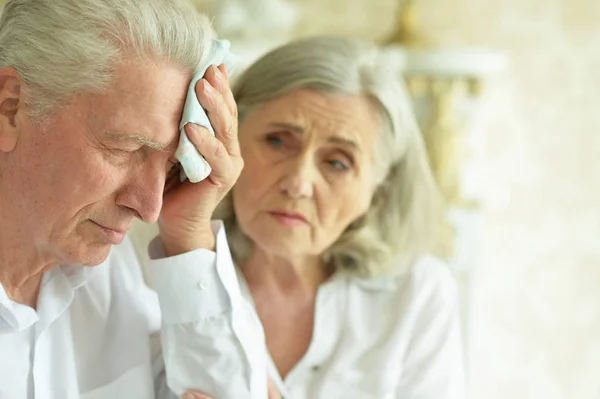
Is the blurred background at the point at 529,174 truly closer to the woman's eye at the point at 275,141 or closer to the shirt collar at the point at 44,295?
the woman's eye at the point at 275,141

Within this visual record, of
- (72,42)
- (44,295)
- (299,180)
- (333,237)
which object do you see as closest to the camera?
(72,42)

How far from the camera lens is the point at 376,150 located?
5.59 feet

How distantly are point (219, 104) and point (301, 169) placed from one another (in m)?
0.40

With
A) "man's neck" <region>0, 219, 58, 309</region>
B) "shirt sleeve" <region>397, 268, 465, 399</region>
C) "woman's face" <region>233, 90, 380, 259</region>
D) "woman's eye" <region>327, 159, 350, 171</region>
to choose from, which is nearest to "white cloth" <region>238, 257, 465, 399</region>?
"shirt sleeve" <region>397, 268, 465, 399</region>

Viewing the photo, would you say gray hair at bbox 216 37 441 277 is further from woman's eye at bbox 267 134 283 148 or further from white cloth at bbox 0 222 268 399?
white cloth at bbox 0 222 268 399

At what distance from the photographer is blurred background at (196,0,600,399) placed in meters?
2.86

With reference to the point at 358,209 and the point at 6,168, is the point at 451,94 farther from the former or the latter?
the point at 6,168

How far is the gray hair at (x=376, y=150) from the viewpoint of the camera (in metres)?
1.64

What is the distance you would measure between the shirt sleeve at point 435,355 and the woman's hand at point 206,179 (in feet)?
1.87

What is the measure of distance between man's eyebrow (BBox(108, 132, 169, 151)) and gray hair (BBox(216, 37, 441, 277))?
544 millimetres

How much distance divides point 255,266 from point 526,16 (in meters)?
1.71

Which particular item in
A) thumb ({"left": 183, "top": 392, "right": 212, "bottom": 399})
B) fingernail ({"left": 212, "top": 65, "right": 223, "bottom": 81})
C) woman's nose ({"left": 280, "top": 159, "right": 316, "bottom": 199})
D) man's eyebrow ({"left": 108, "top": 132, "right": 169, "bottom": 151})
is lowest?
thumb ({"left": 183, "top": 392, "right": 212, "bottom": 399})

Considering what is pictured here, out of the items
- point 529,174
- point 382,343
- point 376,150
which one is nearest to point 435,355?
point 382,343

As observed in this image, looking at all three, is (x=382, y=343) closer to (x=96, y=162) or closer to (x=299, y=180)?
(x=299, y=180)
